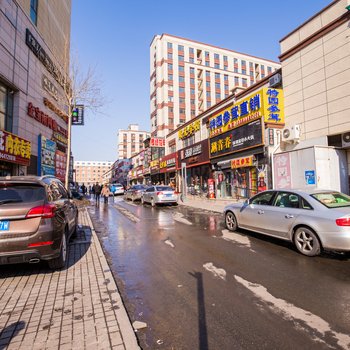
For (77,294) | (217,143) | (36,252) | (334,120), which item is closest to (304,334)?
(77,294)

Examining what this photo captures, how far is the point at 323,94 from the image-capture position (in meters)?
13.8

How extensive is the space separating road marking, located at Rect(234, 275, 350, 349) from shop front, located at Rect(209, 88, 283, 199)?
13884mm

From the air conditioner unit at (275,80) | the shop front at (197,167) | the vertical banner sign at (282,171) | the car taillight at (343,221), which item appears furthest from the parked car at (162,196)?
the car taillight at (343,221)

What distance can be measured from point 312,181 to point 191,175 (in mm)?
16641

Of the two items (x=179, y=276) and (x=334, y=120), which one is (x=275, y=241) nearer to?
(x=179, y=276)

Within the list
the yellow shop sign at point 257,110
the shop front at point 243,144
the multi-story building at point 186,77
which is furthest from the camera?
the multi-story building at point 186,77

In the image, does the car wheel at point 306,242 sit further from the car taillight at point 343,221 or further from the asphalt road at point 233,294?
the car taillight at point 343,221

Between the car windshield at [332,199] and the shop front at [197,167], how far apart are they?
1704 cm

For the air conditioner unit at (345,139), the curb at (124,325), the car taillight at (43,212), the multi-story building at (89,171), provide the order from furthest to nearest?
the multi-story building at (89,171)
the air conditioner unit at (345,139)
the car taillight at (43,212)
the curb at (124,325)

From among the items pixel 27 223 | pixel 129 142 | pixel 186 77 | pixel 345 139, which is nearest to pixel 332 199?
pixel 27 223

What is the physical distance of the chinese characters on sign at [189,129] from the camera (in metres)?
26.8

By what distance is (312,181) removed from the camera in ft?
43.6

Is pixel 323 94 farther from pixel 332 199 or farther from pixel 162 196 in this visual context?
pixel 162 196

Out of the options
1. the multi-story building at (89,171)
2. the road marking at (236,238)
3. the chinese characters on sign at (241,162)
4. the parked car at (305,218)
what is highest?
the multi-story building at (89,171)
